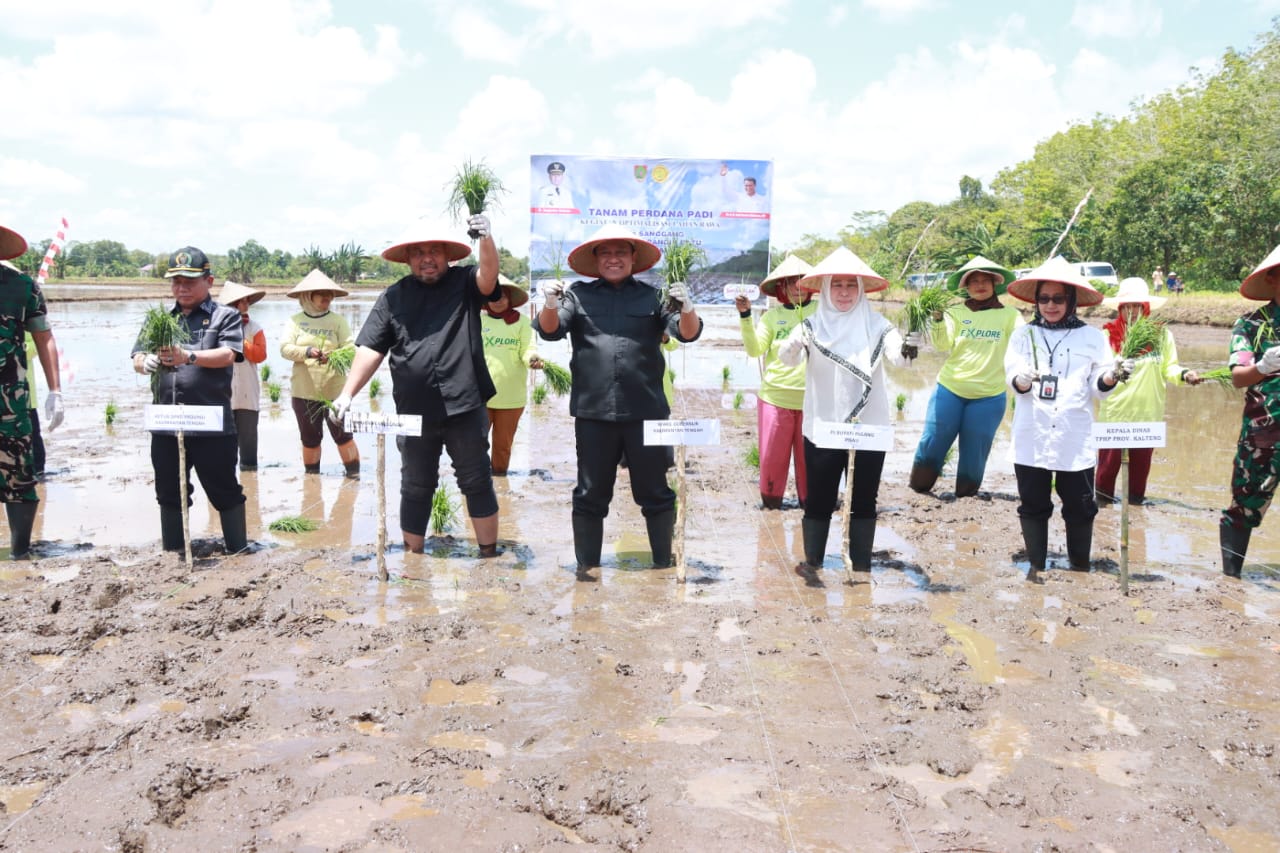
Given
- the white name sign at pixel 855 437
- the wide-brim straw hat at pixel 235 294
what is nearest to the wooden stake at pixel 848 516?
the white name sign at pixel 855 437

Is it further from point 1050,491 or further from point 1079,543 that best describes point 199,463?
point 1079,543

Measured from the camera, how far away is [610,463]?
5301 millimetres

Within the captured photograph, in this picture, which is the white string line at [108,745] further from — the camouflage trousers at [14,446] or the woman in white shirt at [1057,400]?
the woman in white shirt at [1057,400]

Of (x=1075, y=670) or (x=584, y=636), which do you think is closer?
(x=1075, y=670)

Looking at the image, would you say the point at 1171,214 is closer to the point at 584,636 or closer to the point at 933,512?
the point at 933,512

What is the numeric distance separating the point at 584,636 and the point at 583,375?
1442mm

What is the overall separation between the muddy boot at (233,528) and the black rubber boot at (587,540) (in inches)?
81.4

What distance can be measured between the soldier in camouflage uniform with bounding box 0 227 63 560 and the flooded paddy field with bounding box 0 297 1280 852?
362mm

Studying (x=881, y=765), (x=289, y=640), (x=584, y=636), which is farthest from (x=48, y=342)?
(x=881, y=765)

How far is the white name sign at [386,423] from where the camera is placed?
5121 mm

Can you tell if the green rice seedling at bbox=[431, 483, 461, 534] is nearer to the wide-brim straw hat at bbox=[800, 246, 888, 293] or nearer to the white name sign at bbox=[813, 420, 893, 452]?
the white name sign at bbox=[813, 420, 893, 452]

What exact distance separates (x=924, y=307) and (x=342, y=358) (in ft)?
14.0

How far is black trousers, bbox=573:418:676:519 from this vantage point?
525cm

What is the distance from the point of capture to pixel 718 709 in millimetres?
3740
